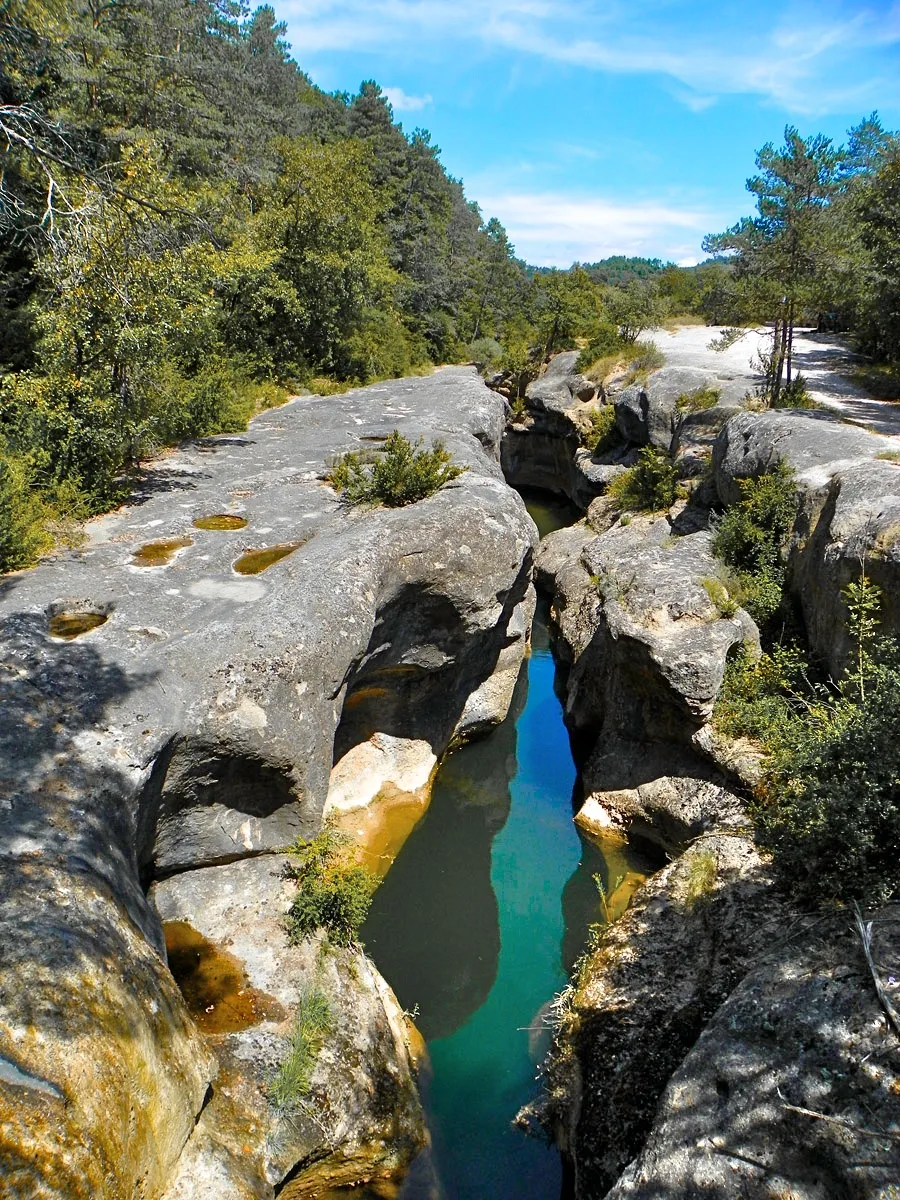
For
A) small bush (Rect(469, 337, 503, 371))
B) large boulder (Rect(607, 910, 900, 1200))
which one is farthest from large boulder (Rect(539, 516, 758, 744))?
small bush (Rect(469, 337, 503, 371))

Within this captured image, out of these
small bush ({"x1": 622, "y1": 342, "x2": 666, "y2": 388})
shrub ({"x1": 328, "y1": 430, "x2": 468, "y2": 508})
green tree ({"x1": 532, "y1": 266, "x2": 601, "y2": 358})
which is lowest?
shrub ({"x1": 328, "y1": 430, "x2": 468, "y2": 508})

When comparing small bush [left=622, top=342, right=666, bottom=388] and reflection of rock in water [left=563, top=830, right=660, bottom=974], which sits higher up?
small bush [left=622, top=342, right=666, bottom=388]

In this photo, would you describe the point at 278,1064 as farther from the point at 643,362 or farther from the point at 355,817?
the point at 643,362

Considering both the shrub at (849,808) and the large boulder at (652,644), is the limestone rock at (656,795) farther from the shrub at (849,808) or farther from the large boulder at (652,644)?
the shrub at (849,808)

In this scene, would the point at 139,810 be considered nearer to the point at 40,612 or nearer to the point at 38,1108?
the point at 40,612

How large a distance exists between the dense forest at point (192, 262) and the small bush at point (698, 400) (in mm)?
1643

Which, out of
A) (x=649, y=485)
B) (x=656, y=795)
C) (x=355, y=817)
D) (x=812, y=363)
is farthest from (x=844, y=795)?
(x=812, y=363)

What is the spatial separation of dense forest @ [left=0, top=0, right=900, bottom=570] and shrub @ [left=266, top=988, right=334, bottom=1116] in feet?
19.7

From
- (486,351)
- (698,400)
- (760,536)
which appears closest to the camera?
(760,536)

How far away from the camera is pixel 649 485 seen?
18828 millimetres

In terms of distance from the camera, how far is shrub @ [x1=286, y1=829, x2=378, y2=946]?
7.56 m

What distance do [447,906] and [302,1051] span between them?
4434 millimetres

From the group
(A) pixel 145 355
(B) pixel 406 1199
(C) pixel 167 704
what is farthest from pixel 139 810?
(A) pixel 145 355

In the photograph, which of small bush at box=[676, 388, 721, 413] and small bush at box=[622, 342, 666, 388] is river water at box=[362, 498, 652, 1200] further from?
small bush at box=[622, 342, 666, 388]
